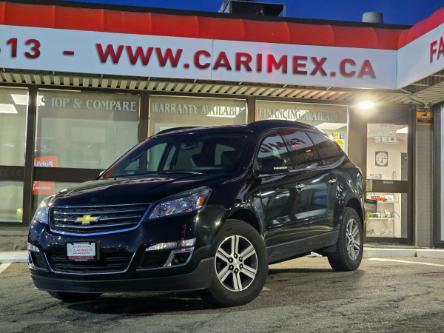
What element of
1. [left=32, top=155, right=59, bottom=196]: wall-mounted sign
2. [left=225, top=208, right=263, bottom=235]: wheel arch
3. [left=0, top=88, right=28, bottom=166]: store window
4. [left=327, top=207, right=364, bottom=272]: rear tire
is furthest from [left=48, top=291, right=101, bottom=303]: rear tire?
[left=0, top=88, right=28, bottom=166]: store window

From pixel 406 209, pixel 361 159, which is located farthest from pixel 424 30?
pixel 406 209

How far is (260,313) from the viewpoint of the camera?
5297 mm

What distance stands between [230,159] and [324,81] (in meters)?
5.81

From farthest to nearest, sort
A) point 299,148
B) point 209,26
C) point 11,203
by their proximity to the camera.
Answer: point 11,203, point 209,26, point 299,148

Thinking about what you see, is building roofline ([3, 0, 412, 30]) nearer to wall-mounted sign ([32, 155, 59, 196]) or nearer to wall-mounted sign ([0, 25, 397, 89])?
wall-mounted sign ([0, 25, 397, 89])

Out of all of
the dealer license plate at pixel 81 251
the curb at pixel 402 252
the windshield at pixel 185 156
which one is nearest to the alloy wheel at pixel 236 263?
the windshield at pixel 185 156

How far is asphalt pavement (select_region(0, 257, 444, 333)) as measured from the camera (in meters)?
4.89

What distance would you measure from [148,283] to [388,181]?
29.3 feet

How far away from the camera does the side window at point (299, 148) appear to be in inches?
267

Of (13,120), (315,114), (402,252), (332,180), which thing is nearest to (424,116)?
(315,114)

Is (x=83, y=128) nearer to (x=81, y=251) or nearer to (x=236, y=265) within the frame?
(x=81, y=251)

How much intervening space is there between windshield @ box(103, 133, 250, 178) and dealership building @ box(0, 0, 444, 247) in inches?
173

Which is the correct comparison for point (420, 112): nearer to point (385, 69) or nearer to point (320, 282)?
point (385, 69)

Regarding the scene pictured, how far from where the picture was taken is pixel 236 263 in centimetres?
549
